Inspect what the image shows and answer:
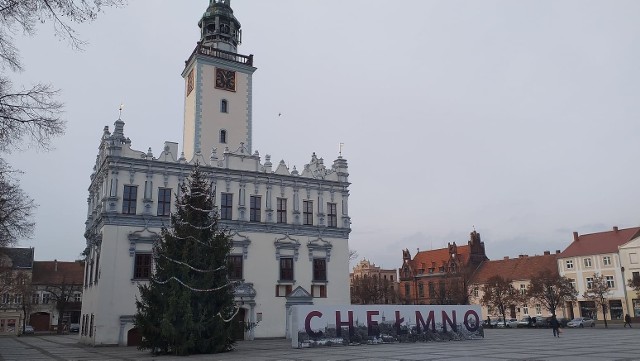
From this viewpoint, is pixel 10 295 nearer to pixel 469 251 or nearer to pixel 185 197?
pixel 185 197

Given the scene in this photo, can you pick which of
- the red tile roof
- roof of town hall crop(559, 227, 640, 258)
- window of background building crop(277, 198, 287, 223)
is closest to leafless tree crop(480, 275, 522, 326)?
roof of town hall crop(559, 227, 640, 258)

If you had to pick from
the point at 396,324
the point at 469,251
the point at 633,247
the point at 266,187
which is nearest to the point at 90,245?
the point at 266,187

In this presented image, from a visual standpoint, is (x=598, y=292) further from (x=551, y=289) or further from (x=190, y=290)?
(x=190, y=290)

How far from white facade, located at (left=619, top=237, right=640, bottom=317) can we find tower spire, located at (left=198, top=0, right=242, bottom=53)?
5328 cm

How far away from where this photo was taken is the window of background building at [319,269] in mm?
41844

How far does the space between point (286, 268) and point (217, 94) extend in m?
16.4

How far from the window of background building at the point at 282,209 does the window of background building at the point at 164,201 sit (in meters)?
8.73

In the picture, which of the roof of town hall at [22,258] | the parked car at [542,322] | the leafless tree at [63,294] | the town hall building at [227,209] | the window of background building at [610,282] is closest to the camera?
the town hall building at [227,209]

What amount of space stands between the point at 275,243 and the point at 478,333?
53.6ft

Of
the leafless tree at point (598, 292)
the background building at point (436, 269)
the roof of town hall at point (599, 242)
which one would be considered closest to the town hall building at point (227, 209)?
the leafless tree at point (598, 292)

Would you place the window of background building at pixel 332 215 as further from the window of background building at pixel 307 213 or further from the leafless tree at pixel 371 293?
the leafless tree at pixel 371 293

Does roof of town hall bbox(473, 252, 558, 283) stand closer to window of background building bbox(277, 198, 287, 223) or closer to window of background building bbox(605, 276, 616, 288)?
window of background building bbox(605, 276, 616, 288)

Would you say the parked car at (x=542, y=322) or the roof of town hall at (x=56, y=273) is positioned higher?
the roof of town hall at (x=56, y=273)

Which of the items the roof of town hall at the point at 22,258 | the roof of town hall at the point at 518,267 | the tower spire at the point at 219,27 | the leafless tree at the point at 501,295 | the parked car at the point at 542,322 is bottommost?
the parked car at the point at 542,322
